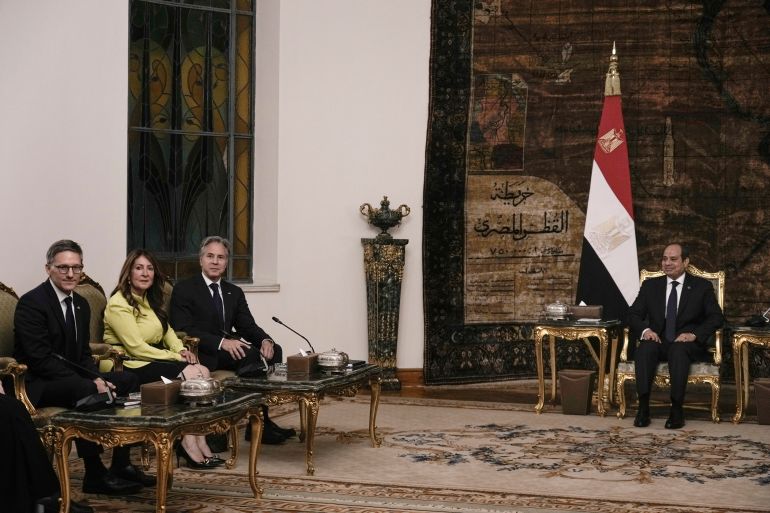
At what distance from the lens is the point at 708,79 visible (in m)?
10.0

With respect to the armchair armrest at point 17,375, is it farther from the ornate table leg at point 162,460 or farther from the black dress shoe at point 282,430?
the black dress shoe at point 282,430

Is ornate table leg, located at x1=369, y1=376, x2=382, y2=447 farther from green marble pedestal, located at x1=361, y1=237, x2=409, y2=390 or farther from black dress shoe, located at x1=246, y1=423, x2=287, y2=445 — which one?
green marble pedestal, located at x1=361, y1=237, x2=409, y2=390

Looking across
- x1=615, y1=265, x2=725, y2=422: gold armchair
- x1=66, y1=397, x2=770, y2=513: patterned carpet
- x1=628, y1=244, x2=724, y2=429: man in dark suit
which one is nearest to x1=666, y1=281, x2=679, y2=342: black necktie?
x1=628, y1=244, x2=724, y2=429: man in dark suit

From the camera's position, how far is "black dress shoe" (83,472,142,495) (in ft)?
18.1

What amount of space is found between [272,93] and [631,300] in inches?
139

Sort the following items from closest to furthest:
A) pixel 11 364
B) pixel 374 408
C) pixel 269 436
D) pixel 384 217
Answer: pixel 11 364 → pixel 374 408 → pixel 269 436 → pixel 384 217

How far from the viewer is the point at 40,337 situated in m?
5.54

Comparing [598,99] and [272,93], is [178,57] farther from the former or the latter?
[598,99]

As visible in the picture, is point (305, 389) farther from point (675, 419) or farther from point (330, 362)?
point (675, 419)

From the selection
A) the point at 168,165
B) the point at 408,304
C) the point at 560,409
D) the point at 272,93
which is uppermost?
the point at 272,93

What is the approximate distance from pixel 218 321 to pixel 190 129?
2958mm

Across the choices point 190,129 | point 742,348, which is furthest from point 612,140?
point 190,129

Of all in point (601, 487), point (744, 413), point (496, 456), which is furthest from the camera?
point (744, 413)

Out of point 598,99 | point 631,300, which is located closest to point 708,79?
point 598,99
